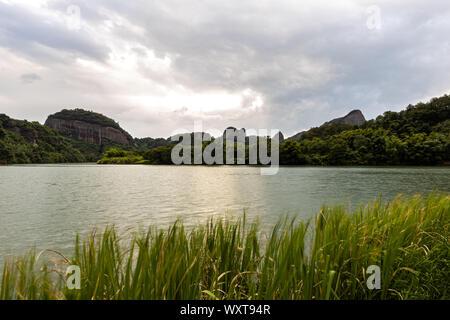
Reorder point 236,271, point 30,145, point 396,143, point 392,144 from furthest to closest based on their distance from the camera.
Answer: point 30,145
point 392,144
point 396,143
point 236,271

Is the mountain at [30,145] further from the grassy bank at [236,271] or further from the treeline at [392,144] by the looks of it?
the grassy bank at [236,271]

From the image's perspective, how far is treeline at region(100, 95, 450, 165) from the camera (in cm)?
7488

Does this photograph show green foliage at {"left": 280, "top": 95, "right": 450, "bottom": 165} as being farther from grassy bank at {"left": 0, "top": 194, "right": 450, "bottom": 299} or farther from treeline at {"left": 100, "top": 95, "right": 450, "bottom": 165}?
grassy bank at {"left": 0, "top": 194, "right": 450, "bottom": 299}

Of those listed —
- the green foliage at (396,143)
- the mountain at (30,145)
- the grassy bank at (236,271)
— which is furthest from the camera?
the mountain at (30,145)

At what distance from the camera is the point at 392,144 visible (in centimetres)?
7888

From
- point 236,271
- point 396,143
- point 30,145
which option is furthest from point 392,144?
point 30,145

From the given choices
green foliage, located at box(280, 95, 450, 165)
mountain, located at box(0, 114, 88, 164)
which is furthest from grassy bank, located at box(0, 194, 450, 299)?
mountain, located at box(0, 114, 88, 164)

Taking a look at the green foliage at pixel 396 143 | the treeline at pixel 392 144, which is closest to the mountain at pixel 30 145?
→ the treeline at pixel 392 144

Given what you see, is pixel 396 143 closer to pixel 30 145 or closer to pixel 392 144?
pixel 392 144

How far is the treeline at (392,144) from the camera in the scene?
246 ft

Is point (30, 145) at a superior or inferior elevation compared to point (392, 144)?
superior

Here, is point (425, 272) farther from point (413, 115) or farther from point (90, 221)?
point (413, 115)
